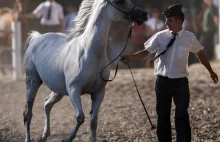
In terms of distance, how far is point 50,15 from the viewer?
61.0ft

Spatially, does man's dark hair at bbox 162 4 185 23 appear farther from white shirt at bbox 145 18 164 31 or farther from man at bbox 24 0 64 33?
white shirt at bbox 145 18 164 31

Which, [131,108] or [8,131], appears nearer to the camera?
[8,131]

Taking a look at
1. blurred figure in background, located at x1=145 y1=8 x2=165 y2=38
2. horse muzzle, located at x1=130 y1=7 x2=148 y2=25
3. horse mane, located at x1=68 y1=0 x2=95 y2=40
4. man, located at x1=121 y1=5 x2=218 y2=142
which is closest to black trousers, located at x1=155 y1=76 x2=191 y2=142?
man, located at x1=121 y1=5 x2=218 y2=142

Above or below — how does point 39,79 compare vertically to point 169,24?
below

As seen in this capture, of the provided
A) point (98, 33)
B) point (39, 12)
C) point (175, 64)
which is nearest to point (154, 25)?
point (39, 12)

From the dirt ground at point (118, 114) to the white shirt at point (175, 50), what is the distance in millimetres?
1582

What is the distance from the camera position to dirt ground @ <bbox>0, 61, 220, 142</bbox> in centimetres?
930

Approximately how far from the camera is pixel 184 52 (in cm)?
756

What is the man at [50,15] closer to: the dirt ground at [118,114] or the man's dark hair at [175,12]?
the dirt ground at [118,114]


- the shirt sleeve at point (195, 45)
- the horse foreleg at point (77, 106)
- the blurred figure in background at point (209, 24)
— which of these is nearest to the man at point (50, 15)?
Result: the blurred figure in background at point (209, 24)

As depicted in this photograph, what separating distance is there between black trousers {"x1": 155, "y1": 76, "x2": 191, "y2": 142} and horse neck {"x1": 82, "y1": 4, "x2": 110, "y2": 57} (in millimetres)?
781

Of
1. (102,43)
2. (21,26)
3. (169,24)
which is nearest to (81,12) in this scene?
(102,43)

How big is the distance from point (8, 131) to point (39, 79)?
3.64ft

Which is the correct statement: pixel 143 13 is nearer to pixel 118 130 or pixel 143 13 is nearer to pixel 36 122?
pixel 118 130
